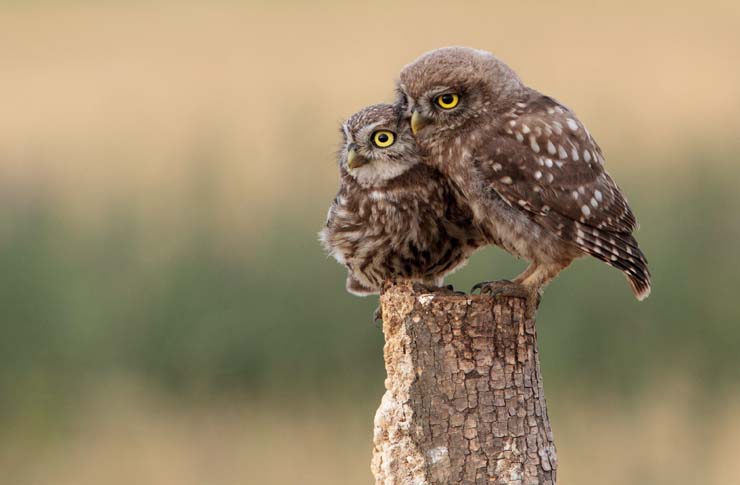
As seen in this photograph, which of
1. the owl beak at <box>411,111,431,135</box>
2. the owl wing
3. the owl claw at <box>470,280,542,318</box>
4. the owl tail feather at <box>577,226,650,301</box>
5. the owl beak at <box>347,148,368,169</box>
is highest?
the owl beak at <box>411,111,431,135</box>

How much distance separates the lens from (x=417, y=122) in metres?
4.42

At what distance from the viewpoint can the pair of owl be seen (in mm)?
4312

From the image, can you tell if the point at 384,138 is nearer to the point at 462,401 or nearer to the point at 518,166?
the point at 518,166

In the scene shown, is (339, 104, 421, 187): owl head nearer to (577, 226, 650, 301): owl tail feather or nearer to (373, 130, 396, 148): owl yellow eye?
(373, 130, 396, 148): owl yellow eye

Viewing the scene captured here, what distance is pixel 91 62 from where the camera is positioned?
1944 cm

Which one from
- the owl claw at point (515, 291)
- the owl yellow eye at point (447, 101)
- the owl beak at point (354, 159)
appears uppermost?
the owl yellow eye at point (447, 101)

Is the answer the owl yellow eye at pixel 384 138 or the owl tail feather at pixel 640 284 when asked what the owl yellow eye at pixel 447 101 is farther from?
the owl tail feather at pixel 640 284

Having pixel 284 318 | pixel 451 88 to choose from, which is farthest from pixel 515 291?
pixel 284 318

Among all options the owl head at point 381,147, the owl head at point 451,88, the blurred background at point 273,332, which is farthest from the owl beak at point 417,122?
the blurred background at point 273,332

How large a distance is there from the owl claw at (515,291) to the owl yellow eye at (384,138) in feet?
2.30

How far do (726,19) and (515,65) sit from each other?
4.32 m

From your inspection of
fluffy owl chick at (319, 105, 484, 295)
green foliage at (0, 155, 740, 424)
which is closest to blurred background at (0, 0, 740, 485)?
green foliage at (0, 155, 740, 424)

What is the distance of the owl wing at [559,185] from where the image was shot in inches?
169

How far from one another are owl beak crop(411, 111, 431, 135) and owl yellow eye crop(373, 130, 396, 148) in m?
0.17
